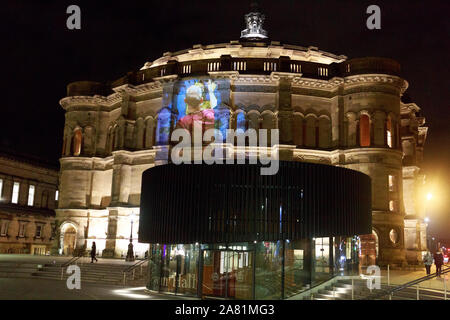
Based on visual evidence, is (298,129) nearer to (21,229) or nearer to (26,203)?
(21,229)

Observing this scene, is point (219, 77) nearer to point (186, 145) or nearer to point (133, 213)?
point (186, 145)

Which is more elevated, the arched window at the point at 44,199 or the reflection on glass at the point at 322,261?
the arched window at the point at 44,199

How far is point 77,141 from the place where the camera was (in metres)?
44.2

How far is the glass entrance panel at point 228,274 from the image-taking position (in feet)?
60.1

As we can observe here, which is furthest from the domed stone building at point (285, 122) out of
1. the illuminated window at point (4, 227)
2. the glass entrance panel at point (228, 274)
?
the glass entrance panel at point (228, 274)

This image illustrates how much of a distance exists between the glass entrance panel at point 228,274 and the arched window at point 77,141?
27914 millimetres

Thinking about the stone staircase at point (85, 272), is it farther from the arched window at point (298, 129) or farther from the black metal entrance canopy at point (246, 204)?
the arched window at point (298, 129)

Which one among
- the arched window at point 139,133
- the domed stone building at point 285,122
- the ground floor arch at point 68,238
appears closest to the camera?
the domed stone building at point 285,122

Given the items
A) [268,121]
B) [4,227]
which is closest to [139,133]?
[268,121]

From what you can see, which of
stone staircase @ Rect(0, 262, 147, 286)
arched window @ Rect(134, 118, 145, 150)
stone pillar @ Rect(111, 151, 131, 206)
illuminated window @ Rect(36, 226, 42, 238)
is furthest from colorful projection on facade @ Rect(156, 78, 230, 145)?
Result: illuminated window @ Rect(36, 226, 42, 238)

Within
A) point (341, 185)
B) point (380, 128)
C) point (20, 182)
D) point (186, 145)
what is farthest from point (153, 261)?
point (20, 182)

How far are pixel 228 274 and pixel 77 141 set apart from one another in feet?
97.2

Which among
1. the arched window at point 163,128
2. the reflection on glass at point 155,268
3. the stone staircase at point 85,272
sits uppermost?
the arched window at point 163,128

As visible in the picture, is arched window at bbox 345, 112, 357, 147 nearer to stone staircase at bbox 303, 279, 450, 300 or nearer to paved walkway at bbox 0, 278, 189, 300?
stone staircase at bbox 303, 279, 450, 300
